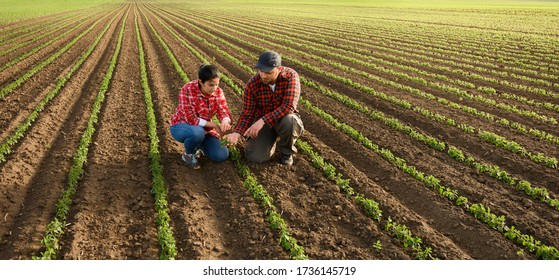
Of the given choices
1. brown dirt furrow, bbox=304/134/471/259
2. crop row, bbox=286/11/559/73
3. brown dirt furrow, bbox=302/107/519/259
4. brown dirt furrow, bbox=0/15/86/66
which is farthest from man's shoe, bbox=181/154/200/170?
crop row, bbox=286/11/559/73

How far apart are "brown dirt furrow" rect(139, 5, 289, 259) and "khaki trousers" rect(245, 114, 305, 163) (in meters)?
0.44

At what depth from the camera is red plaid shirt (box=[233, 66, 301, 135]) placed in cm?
575

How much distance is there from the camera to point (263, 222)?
484 centimetres

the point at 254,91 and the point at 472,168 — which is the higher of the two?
the point at 254,91

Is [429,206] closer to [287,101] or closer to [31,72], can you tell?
[287,101]

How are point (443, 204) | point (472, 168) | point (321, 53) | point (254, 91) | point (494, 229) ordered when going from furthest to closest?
point (321, 53) → point (472, 168) → point (254, 91) → point (443, 204) → point (494, 229)

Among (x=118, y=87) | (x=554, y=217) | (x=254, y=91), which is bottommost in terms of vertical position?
(x=554, y=217)

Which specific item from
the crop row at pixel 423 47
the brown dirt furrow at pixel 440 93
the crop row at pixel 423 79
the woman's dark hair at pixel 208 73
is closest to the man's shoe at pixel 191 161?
the woman's dark hair at pixel 208 73

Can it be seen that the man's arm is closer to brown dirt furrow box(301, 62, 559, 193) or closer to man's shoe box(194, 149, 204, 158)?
man's shoe box(194, 149, 204, 158)

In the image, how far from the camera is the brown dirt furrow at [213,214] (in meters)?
4.37

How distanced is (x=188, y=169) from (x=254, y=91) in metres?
1.60

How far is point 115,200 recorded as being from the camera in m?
5.24
